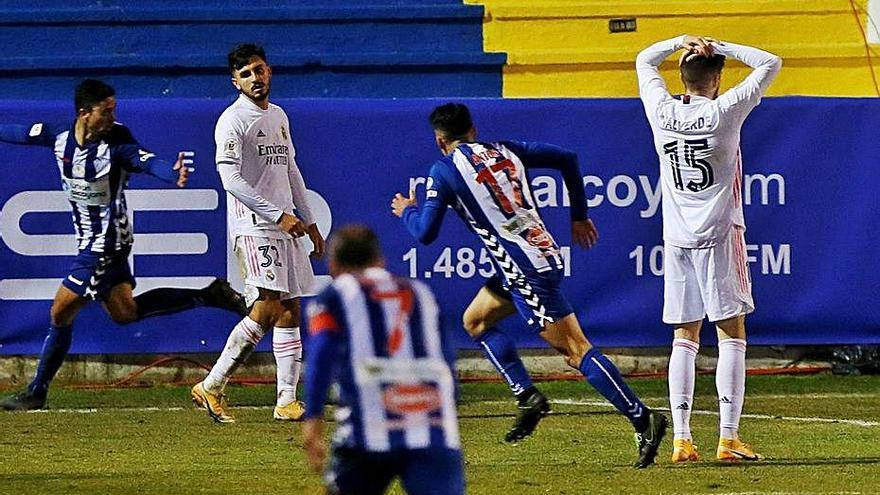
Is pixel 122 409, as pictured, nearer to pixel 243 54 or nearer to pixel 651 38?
pixel 243 54

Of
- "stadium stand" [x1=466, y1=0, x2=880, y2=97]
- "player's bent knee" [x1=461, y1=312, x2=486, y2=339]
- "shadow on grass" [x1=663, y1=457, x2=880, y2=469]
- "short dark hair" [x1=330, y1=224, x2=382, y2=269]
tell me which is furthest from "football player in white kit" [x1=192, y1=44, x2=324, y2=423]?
"short dark hair" [x1=330, y1=224, x2=382, y2=269]

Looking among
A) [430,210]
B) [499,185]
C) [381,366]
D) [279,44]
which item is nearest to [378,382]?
[381,366]

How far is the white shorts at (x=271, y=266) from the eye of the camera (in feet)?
35.4

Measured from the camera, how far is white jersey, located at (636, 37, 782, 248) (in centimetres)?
884

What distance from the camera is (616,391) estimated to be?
8.65 m

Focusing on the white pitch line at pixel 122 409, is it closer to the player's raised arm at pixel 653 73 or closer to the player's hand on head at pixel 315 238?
the player's hand on head at pixel 315 238

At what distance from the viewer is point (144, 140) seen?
42.1 ft

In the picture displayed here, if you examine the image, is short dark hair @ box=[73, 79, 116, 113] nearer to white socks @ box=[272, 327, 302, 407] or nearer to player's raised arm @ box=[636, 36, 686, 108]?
white socks @ box=[272, 327, 302, 407]

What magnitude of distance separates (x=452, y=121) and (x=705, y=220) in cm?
132

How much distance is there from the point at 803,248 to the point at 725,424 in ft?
14.5

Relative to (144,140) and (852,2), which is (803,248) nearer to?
(852,2)

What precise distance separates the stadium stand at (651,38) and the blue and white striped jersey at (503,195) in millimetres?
5829

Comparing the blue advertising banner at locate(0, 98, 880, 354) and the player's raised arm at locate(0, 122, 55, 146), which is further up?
the player's raised arm at locate(0, 122, 55, 146)

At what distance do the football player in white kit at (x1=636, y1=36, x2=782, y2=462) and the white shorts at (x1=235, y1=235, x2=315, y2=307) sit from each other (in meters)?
2.65
